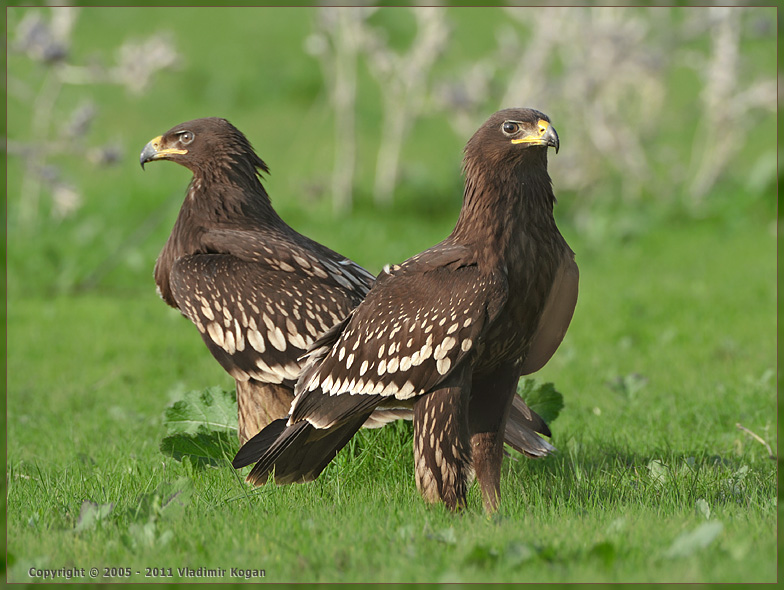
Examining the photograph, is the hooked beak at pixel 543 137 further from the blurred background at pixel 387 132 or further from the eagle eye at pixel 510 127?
the blurred background at pixel 387 132

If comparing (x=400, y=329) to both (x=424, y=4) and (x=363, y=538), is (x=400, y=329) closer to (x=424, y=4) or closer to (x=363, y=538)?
(x=363, y=538)

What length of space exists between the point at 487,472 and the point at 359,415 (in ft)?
2.22

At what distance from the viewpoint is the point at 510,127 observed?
4402 millimetres

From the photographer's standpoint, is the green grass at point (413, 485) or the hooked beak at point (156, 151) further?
the hooked beak at point (156, 151)

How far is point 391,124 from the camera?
17062 millimetres

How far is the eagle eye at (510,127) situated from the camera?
439 centimetres

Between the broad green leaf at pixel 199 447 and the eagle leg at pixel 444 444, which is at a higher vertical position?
the eagle leg at pixel 444 444

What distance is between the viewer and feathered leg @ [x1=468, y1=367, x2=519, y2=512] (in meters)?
4.66

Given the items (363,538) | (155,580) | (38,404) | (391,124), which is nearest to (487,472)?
(363,538)

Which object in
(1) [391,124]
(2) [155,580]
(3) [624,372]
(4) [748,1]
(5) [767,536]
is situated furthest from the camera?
(1) [391,124]

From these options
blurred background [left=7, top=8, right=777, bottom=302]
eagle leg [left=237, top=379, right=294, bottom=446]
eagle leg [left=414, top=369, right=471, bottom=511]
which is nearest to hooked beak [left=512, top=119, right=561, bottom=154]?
eagle leg [left=414, top=369, right=471, bottom=511]

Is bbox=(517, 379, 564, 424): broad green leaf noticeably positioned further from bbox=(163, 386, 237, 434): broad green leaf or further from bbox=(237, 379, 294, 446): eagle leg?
bbox=(163, 386, 237, 434): broad green leaf

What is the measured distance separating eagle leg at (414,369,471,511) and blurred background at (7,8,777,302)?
548 cm

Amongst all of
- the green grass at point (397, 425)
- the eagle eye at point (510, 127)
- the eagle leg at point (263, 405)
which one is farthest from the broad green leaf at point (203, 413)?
the eagle eye at point (510, 127)
